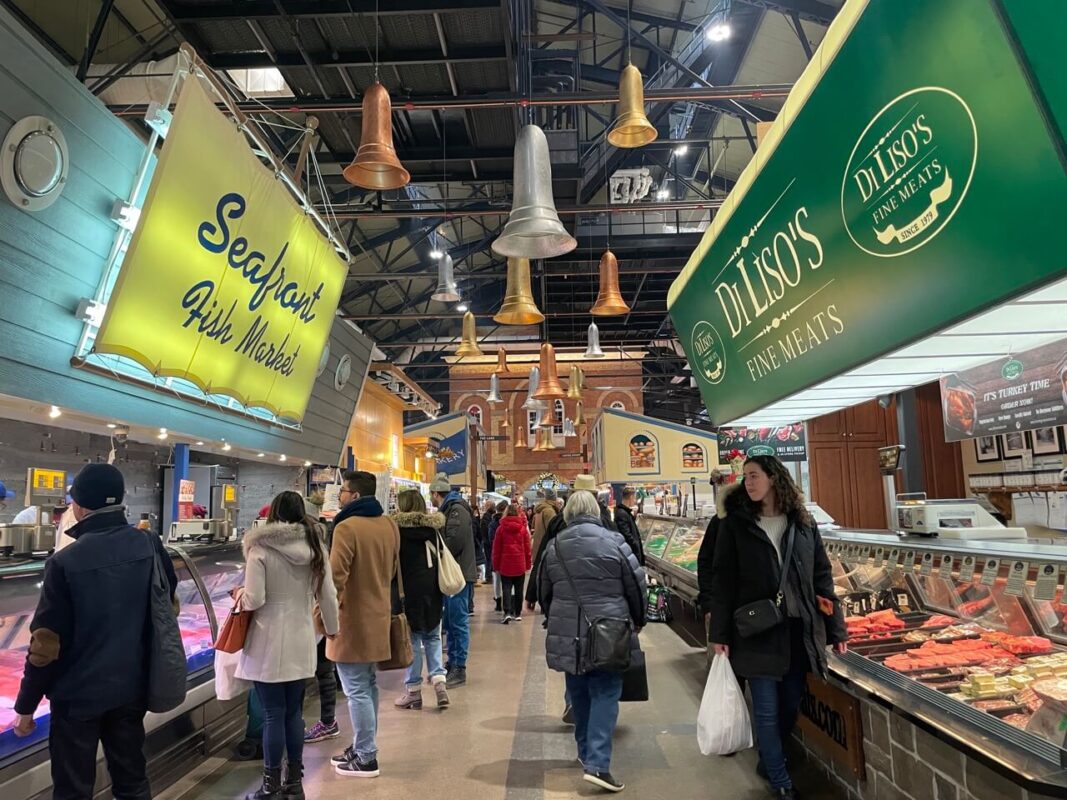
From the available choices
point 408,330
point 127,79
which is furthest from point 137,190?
point 408,330

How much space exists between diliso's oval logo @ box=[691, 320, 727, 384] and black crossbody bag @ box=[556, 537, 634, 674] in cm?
303

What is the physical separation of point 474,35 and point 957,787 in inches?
280

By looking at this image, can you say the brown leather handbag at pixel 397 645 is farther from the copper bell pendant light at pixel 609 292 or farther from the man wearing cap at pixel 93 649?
the copper bell pendant light at pixel 609 292

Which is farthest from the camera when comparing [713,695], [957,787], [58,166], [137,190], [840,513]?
[840,513]

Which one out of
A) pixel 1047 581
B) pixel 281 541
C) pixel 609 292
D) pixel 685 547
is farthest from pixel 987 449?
pixel 281 541

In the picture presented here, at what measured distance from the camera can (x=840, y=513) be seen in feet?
27.2

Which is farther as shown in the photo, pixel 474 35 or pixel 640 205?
pixel 640 205

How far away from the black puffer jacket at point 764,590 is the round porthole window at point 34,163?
4.04m

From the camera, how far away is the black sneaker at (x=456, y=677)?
5844 millimetres

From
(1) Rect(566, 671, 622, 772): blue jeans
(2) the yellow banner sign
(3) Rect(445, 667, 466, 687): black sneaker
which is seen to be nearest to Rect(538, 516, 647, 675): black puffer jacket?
(1) Rect(566, 671, 622, 772): blue jeans

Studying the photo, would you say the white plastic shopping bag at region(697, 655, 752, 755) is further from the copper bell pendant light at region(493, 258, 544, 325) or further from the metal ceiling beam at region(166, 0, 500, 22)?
the metal ceiling beam at region(166, 0, 500, 22)

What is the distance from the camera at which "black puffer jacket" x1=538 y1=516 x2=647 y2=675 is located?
3725 mm

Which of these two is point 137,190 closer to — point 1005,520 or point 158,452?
point 158,452

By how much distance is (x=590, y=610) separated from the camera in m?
3.73
